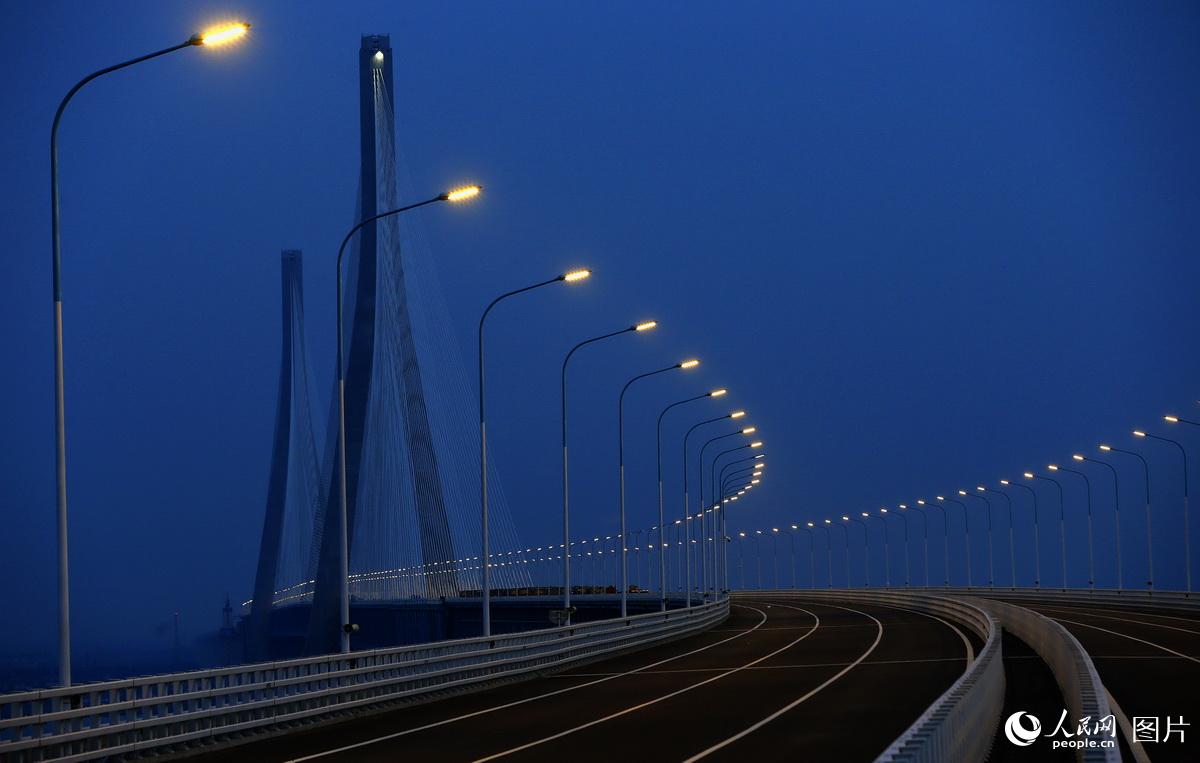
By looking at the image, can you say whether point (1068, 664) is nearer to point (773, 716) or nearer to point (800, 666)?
point (773, 716)

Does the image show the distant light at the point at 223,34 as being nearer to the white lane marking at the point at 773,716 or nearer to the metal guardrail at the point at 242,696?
the metal guardrail at the point at 242,696

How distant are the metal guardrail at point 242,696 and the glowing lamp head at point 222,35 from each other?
7.02 m

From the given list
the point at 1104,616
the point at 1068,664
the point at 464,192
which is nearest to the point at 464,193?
the point at 464,192

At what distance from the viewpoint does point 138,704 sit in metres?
17.7

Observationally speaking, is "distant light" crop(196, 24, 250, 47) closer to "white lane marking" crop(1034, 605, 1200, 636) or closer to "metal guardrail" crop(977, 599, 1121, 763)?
"metal guardrail" crop(977, 599, 1121, 763)

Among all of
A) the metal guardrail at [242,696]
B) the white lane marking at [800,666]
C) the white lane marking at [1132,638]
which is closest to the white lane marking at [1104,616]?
the white lane marking at [1132,638]

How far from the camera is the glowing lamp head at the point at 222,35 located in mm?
17922

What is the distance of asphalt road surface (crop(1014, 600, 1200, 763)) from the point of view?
18406 mm

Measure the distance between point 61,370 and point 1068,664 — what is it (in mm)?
13367

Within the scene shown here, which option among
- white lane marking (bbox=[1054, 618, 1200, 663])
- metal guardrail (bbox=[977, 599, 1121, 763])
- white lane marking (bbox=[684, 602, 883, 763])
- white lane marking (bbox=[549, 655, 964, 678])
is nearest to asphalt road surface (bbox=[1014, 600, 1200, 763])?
white lane marking (bbox=[1054, 618, 1200, 663])

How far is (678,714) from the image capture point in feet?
74.9

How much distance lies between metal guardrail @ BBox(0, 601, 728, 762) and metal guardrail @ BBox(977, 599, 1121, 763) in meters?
9.66

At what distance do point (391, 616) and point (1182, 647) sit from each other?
4747 cm

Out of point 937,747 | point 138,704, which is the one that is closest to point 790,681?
point 138,704
